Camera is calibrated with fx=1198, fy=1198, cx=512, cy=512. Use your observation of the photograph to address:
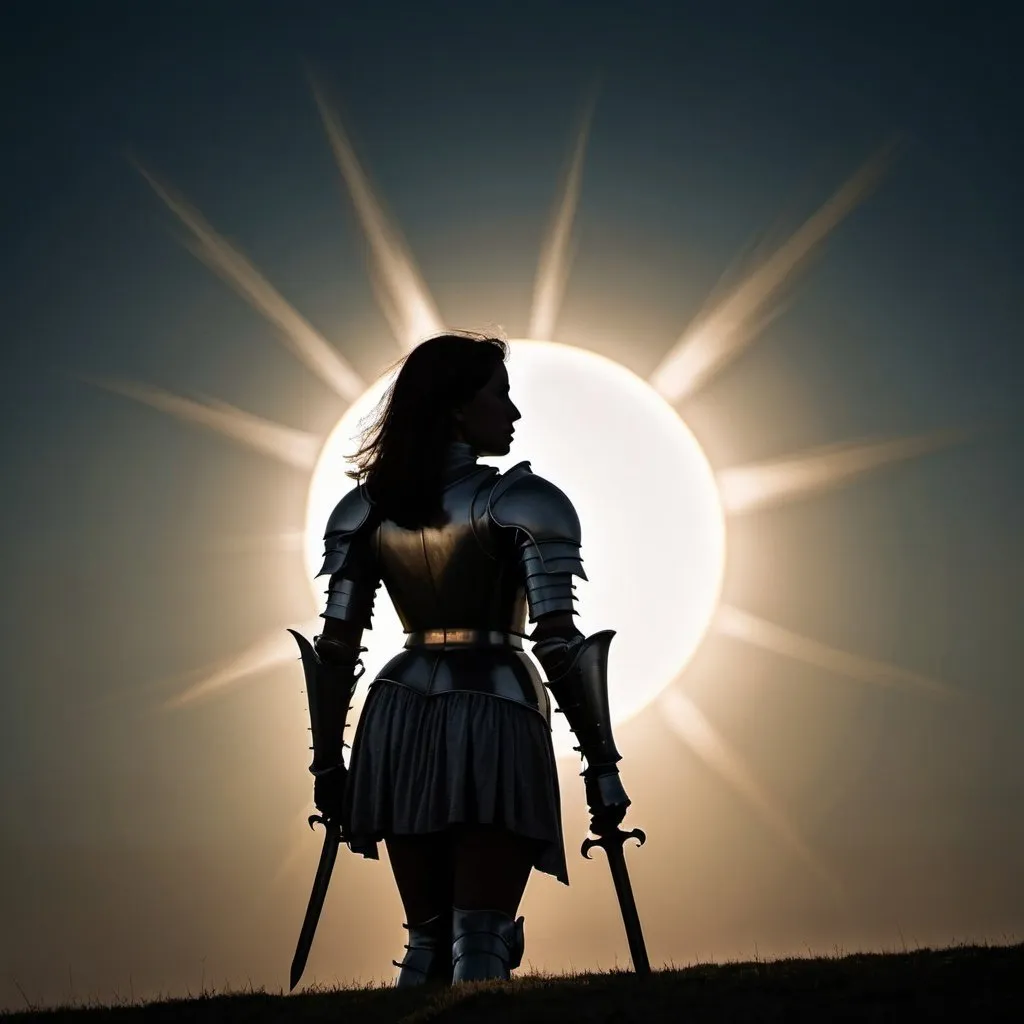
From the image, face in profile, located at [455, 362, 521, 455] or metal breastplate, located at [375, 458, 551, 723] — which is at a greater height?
face in profile, located at [455, 362, 521, 455]

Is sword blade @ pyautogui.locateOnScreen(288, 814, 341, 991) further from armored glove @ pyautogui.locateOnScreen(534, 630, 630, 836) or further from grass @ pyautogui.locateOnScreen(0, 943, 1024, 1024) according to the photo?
armored glove @ pyautogui.locateOnScreen(534, 630, 630, 836)

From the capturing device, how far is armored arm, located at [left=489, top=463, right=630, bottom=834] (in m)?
3.74

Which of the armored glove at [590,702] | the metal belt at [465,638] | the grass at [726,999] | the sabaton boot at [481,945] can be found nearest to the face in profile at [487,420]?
the metal belt at [465,638]

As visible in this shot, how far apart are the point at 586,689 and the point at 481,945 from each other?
2.69ft

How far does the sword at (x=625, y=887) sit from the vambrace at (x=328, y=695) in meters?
0.99

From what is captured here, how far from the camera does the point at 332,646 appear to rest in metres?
4.16

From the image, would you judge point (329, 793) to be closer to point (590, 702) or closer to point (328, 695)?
point (328, 695)

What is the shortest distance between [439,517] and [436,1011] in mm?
1554

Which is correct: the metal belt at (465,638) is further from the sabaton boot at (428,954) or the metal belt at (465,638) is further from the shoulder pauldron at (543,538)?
the sabaton boot at (428,954)

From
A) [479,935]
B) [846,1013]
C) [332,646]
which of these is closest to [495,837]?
[479,935]

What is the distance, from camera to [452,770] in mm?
3658

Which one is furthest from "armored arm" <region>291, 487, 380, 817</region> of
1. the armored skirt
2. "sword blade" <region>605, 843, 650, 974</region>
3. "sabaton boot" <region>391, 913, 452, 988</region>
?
"sword blade" <region>605, 843, 650, 974</region>

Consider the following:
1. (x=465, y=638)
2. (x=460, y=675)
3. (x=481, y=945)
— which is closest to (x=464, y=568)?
(x=465, y=638)

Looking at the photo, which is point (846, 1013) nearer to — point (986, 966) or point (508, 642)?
point (986, 966)
